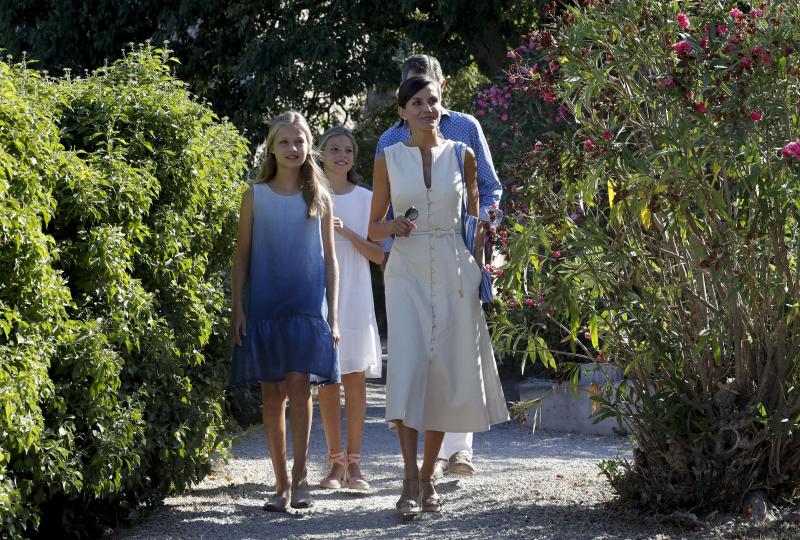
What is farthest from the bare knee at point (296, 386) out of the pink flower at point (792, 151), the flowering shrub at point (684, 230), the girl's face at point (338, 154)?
the pink flower at point (792, 151)

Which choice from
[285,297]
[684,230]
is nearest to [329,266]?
[285,297]

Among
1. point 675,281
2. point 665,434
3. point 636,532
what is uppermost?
point 675,281

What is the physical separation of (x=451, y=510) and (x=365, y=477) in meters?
1.44

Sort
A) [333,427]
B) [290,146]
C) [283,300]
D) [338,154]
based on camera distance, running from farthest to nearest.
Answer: [338,154] → [333,427] → [290,146] → [283,300]

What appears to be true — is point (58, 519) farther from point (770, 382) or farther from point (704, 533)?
point (770, 382)

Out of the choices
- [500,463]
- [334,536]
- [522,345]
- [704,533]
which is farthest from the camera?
[522,345]

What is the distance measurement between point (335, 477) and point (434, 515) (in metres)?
1.08

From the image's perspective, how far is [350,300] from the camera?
6.83 m

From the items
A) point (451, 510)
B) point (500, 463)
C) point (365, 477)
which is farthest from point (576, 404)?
point (451, 510)

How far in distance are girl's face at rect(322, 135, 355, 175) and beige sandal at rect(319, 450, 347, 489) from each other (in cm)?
158

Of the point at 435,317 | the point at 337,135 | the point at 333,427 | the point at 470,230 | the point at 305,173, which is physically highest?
the point at 337,135

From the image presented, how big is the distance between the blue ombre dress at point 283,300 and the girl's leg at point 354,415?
2.34ft

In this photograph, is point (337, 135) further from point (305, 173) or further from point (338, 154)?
point (305, 173)

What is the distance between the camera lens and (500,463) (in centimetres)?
757
